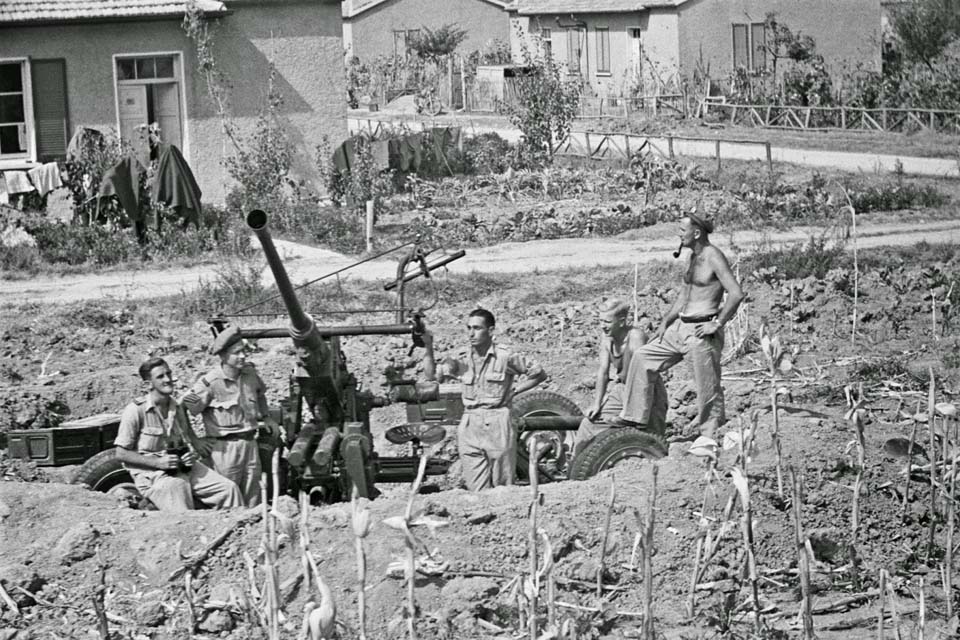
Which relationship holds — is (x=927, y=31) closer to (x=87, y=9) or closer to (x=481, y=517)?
(x=87, y=9)

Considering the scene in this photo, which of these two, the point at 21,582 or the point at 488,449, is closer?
the point at 21,582

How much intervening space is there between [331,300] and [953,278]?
6715 millimetres

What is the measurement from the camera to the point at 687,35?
42812mm

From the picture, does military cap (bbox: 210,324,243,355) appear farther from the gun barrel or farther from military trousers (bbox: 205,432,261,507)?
military trousers (bbox: 205,432,261,507)

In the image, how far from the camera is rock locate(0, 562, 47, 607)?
30.7ft

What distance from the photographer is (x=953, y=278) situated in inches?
696

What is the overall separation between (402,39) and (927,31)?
19.9m

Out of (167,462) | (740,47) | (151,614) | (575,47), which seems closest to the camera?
(151,614)

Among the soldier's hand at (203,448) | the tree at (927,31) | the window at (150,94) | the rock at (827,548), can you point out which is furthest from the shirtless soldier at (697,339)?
the tree at (927,31)

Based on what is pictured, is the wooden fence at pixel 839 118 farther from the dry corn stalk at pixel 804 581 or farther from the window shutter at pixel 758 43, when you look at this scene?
the dry corn stalk at pixel 804 581

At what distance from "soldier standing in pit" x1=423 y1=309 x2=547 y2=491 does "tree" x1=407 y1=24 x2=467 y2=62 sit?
3983 cm

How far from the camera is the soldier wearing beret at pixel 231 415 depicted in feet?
36.2

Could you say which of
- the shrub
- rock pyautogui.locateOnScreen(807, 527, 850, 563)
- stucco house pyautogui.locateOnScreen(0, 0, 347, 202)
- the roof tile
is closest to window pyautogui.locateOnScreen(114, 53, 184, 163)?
stucco house pyautogui.locateOnScreen(0, 0, 347, 202)

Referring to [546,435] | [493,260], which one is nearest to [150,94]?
[493,260]
